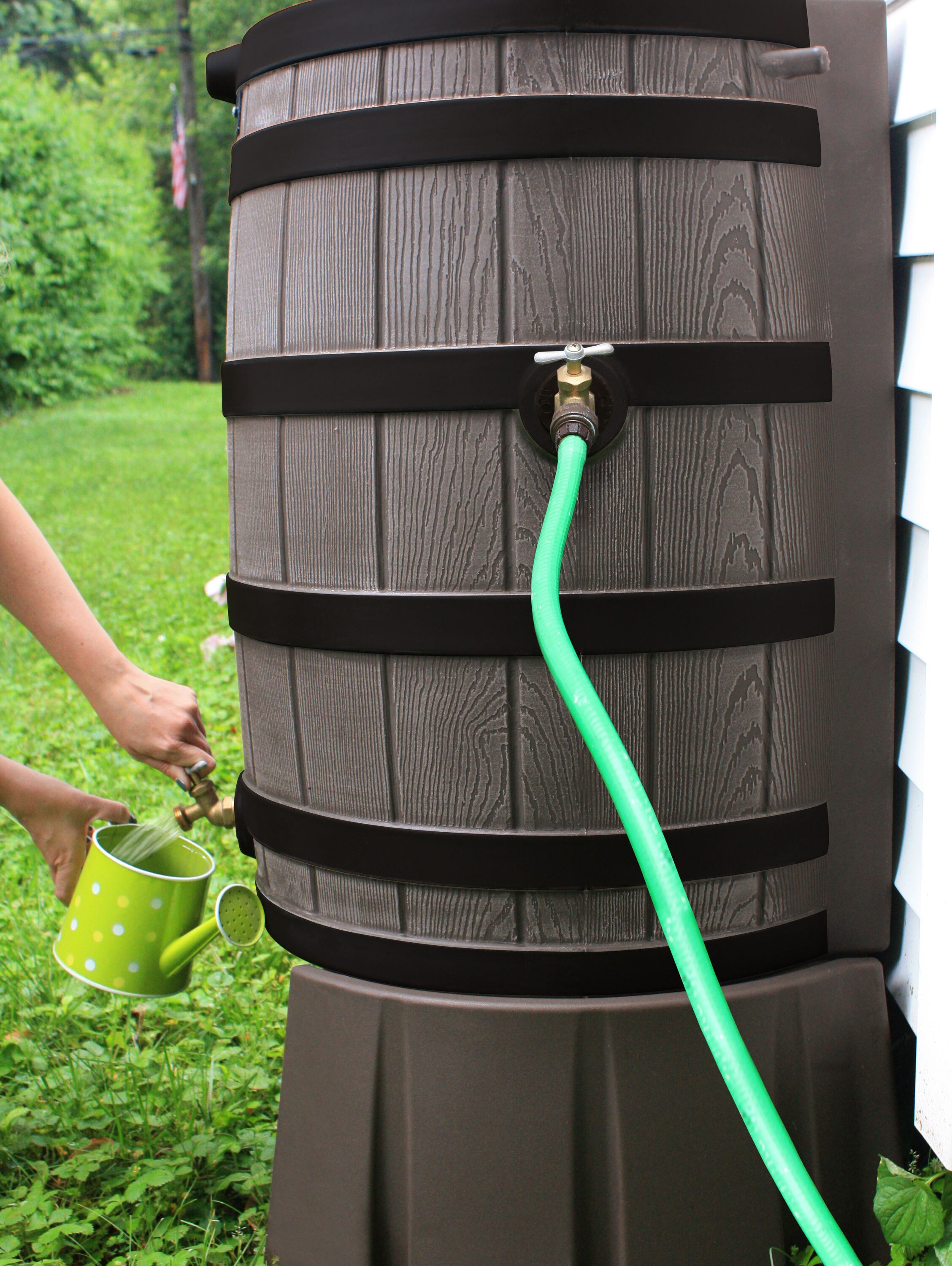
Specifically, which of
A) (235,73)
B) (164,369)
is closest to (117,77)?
(164,369)

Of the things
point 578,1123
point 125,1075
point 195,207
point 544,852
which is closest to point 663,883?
point 544,852

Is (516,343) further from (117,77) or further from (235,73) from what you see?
(117,77)

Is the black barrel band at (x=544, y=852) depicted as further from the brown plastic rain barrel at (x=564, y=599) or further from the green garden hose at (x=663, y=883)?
the green garden hose at (x=663, y=883)

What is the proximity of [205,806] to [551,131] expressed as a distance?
874mm

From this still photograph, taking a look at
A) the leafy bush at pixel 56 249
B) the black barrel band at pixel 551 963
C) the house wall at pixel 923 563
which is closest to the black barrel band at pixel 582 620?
the house wall at pixel 923 563

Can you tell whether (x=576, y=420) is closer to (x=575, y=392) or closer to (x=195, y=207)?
(x=575, y=392)

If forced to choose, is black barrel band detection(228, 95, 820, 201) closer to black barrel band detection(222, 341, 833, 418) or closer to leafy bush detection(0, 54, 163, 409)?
black barrel band detection(222, 341, 833, 418)

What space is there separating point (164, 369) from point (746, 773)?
2133 centimetres

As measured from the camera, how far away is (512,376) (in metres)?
1.02

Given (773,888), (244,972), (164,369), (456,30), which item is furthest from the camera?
(164,369)

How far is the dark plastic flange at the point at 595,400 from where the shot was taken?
1.00 metres

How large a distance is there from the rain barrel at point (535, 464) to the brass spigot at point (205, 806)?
271 mm

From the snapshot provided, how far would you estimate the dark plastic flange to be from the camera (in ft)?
3.29

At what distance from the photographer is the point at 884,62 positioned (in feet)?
3.79
